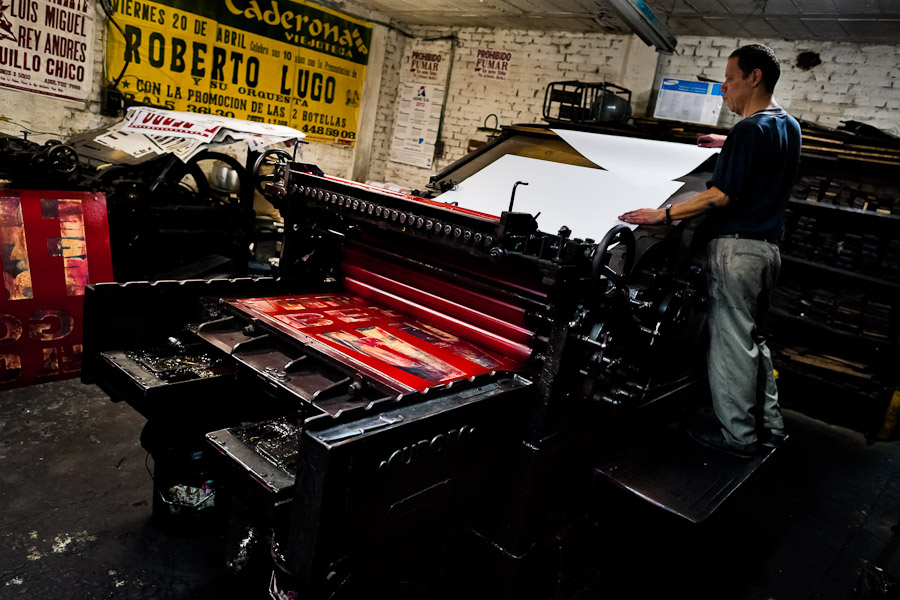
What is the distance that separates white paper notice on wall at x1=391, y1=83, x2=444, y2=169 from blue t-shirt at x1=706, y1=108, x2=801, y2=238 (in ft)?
18.5

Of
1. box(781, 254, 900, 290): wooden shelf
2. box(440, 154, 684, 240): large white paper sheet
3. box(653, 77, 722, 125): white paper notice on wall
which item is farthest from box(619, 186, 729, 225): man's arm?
box(653, 77, 722, 125): white paper notice on wall

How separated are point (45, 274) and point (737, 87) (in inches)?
148

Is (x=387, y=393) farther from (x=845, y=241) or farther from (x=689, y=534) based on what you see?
(x=845, y=241)

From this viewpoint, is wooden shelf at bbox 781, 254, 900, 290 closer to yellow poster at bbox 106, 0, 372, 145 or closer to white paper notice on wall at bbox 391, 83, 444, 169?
white paper notice on wall at bbox 391, 83, 444, 169

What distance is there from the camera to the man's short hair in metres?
2.52

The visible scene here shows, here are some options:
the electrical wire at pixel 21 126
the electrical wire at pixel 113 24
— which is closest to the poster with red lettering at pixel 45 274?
the electrical wire at pixel 21 126

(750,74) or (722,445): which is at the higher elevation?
(750,74)

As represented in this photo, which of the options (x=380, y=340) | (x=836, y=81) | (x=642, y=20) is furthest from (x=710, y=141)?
(x=836, y=81)

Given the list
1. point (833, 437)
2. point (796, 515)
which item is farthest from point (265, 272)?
point (833, 437)

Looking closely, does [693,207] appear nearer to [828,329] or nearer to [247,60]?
[828,329]

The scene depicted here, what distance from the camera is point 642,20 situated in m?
4.23

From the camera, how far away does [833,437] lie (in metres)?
4.44

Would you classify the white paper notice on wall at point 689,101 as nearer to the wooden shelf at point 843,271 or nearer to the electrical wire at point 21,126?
the wooden shelf at point 843,271

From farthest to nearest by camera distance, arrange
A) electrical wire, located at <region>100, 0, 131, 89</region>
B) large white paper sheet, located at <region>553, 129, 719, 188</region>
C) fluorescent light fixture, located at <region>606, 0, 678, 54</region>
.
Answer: electrical wire, located at <region>100, 0, 131, 89</region> < fluorescent light fixture, located at <region>606, 0, 678, 54</region> < large white paper sheet, located at <region>553, 129, 719, 188</region>
